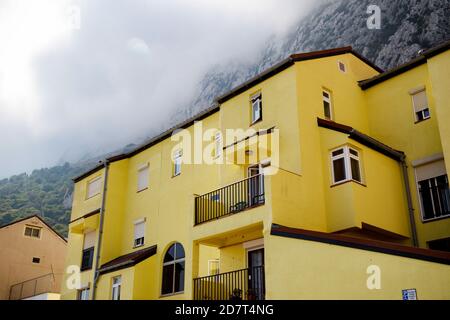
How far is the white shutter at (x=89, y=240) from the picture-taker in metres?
26.8

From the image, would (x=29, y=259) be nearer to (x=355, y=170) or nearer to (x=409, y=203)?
(x=355, y=170)

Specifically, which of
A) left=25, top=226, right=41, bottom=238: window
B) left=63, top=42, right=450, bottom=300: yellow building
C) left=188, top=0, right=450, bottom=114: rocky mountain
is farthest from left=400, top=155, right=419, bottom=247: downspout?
left=25, top=226, right=41, bottom=238: window

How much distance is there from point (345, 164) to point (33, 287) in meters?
26.3

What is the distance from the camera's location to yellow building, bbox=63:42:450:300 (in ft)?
44.2

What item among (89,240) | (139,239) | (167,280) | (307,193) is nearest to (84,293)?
(89,240)

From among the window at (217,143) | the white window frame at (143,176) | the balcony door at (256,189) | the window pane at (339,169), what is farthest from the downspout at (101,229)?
the window pane at (339,169)

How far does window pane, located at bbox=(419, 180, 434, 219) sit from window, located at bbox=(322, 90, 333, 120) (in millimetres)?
3983

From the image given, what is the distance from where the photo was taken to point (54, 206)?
2869 inches

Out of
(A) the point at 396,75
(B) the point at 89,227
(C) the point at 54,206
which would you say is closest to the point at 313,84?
(A) the point at 396,75

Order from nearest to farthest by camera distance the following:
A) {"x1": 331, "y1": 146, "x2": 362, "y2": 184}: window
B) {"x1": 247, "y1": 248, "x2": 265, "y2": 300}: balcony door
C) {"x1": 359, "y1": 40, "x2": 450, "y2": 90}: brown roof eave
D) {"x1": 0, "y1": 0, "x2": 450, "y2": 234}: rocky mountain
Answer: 1. {"x1": 247, "y1": 248, "x2": 265, "y2": 300}: balcony door
2. {"x1": 331, "y1": 146, "x2": 362, "y2": 184}: window
3. {"x1": 359, "y1": 40, "x2": 450, "y2": 90}: brown roof eave
4. {"x1": 0, "y1": 0, "x2": 450, "y2": 234}: rocky mountain

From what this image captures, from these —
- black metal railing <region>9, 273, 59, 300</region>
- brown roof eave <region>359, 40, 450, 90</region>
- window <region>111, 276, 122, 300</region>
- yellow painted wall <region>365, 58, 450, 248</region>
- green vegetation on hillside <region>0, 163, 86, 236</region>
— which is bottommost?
window <region>111, 276, 122, 300</region>

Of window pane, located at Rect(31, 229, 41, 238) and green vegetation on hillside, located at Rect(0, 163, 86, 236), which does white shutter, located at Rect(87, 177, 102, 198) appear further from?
green vegetation on hillside, located at Rect(0, 163, 86, 236)
